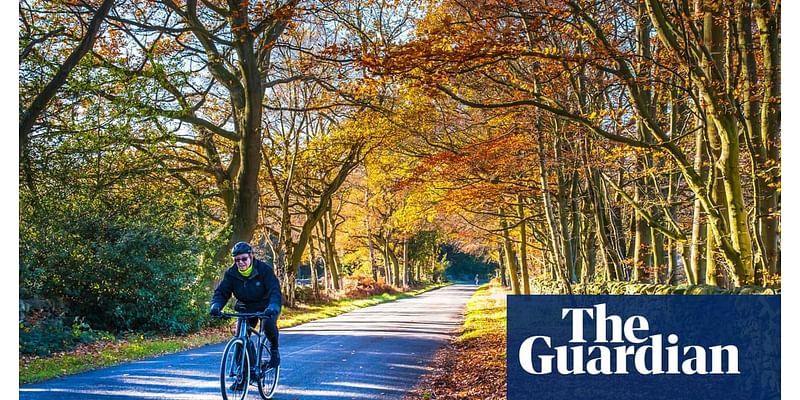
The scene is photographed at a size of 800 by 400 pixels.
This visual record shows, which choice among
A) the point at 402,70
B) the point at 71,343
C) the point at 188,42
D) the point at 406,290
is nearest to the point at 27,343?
the point at 71,343

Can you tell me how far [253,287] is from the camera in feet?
15.5

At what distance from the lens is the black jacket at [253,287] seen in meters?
4.72

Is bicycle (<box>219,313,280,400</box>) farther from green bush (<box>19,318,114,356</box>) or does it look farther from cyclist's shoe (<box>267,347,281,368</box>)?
green bush (<box>19,318,114,356</box>)

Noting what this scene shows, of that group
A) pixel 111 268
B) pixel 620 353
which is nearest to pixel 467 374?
pixel 620 353

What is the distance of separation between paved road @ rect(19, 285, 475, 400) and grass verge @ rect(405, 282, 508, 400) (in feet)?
0.58

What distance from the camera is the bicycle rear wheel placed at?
4934 mm

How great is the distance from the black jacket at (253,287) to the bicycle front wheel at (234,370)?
283 mm

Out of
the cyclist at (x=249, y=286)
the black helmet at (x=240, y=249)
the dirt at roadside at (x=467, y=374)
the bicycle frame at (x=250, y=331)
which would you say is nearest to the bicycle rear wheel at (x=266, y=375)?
the bicycle frame at (x=250, y=331)

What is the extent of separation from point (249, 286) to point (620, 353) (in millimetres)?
2928

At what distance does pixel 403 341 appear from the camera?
354 inches

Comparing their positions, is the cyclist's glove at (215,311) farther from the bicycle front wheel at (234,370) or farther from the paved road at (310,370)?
the paved road at (310,370)

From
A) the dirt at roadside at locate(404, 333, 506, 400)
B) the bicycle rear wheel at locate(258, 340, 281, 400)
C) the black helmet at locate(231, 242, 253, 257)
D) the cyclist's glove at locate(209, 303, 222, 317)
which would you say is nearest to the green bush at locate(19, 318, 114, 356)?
the bicycle rear wheel at locate(258, 340, 281, 400)

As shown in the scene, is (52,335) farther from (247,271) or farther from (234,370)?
(247,271)

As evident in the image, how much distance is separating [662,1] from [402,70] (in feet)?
9.07
